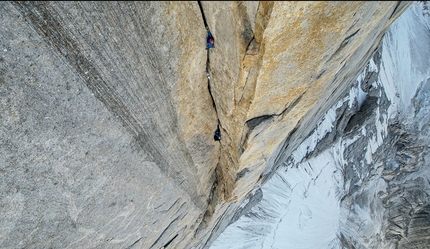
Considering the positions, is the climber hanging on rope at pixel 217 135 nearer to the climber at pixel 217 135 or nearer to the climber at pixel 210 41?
the climber at pixel 217 135

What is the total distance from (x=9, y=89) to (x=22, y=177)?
2.23 ft

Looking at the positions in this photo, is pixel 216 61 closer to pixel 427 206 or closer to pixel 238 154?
pixel 238 154

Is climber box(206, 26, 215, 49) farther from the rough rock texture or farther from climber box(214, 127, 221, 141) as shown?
climber box(214, 127, 221, 141)

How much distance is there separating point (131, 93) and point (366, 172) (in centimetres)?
693

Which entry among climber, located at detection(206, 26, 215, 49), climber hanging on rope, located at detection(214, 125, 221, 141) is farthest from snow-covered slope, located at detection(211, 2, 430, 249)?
climber, located at detection(206, 26, 215, 49)

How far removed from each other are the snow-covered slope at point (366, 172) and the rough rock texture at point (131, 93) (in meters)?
3.42

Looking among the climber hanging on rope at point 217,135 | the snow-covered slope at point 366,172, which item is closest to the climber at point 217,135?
the climber hanging on rope at point 217,135

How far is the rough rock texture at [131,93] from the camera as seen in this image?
170cm

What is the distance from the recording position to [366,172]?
7.25 meters

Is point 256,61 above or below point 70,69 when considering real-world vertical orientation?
below

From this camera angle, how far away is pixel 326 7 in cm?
163

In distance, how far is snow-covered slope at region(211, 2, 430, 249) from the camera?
6359mm

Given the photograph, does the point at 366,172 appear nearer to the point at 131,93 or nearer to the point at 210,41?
the point at 210,41

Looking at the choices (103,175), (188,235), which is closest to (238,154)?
(103,175)
